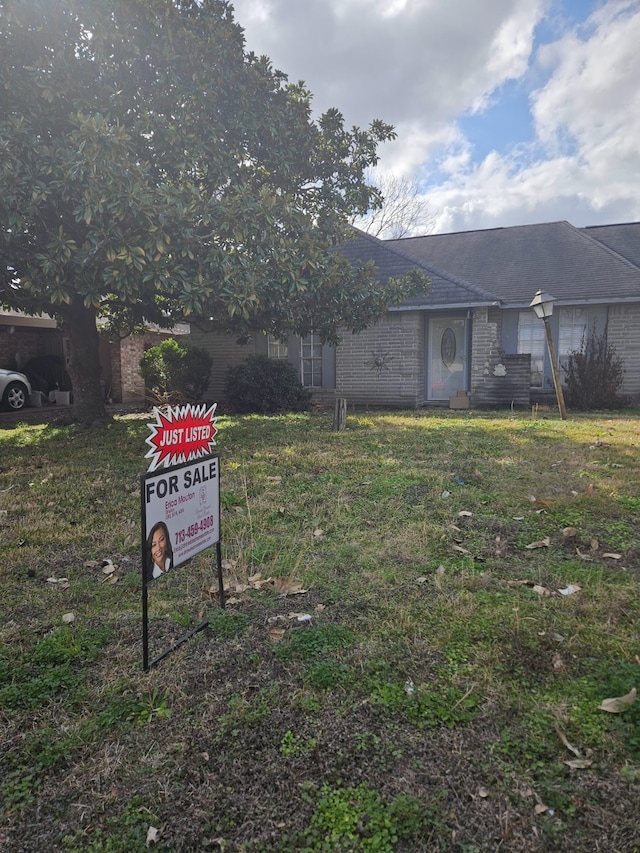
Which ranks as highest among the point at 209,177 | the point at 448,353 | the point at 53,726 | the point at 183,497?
the point at 209,177

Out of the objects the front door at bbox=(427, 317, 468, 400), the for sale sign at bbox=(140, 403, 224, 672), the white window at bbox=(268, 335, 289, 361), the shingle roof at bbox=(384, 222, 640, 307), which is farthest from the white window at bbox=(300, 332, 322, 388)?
the for sale sign at bbox=(140, 403, 224, 672)

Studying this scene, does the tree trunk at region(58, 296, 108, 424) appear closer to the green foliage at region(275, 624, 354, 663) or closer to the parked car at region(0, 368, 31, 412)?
the parked car at region(0, 368, 31, 412)

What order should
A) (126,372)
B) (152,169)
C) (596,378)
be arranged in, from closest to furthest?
1. (152,169)
2. (596,378)
3. (126,372)

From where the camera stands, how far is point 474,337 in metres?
13.0

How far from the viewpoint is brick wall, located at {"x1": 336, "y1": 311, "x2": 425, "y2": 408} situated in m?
13.0

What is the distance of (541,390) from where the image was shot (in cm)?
1334

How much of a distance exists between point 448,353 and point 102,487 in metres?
10.2

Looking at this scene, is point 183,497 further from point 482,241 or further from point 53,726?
point 482,241

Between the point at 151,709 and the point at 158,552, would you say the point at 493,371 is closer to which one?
the point at 158,552

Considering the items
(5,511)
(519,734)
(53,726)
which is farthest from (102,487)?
(519,734)

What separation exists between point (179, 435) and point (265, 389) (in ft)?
30.6

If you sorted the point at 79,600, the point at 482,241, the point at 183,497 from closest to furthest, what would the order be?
1. the point at 183,497
2. the point at 79,600
3. the point at 482,241

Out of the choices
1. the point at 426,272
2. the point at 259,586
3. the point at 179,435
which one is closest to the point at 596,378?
the point at 426,272

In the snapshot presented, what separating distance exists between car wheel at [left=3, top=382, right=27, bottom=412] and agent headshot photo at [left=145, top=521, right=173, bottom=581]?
1334 centimetres
